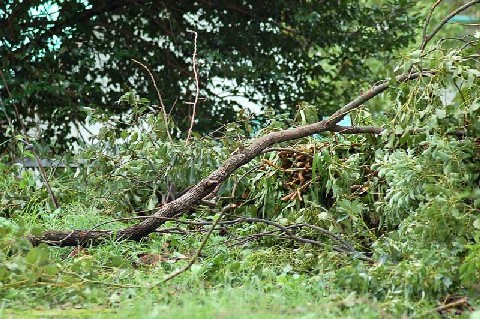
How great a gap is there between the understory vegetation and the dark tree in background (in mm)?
2365

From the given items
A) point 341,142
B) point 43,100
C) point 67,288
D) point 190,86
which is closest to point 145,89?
point 190,86

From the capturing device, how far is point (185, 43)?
1009cm

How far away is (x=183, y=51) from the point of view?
10.2 m

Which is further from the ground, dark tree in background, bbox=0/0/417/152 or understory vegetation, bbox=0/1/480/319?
dark tree in background, bbox=0/0/417/152

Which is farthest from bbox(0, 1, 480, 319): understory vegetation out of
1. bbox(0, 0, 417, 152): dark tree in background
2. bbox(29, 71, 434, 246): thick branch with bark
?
bbox(0, 0, 417, 152): dark tree in background

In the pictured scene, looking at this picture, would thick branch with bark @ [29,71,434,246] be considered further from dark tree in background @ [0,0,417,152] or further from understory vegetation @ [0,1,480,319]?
dark tree in background @ [0,0,417,152]

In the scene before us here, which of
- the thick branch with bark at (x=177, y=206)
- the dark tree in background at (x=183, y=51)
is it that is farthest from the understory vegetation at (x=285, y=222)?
the dark tree in background at (x=183, y=51)

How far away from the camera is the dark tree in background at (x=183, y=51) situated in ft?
30.6

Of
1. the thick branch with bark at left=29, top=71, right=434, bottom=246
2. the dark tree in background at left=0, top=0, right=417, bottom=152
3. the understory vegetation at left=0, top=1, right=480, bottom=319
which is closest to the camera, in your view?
the understory vegetation at left=0, top=1, right=480, bottom=319

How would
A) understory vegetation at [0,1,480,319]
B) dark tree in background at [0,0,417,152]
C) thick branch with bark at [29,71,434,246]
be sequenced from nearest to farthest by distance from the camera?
understory vegetation at [0,1,480,319], thick branch with bark at [29,71,434,246], dark tree in background at [0,0,417,152]

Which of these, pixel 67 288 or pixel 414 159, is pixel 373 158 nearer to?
pixel 414 159

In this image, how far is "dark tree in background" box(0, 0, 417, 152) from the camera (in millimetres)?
9320

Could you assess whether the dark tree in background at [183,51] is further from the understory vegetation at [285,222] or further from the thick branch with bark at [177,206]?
the thick branch with bark at [177,206]

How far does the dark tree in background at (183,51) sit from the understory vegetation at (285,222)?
2365 mm
